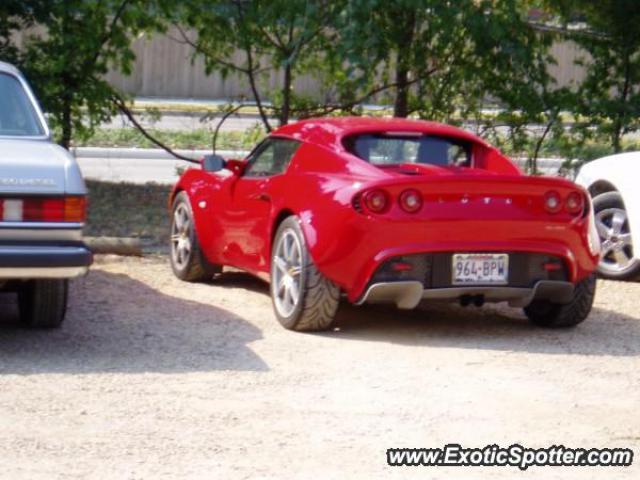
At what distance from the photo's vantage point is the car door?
9.95 meters

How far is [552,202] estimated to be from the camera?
30.5ft

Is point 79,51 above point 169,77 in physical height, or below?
above

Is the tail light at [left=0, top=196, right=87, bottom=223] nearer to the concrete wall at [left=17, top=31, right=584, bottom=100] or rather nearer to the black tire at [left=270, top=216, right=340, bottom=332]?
the black tire at [left=270, top=216, right=340, bottom=332]

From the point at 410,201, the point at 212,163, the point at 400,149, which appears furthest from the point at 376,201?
the point at 212,163

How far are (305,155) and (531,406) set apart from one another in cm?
292

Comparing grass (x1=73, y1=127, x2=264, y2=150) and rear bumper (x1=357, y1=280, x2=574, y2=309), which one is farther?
grass (x1=73, y1=127, x2=264, y2=150)

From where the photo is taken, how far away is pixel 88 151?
2305cm

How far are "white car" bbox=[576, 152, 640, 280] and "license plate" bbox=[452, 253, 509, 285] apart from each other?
2.70 m

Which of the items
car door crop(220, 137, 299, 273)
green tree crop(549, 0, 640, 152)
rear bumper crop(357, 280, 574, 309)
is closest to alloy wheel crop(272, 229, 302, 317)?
car door crop(220, 137, 299, 273)

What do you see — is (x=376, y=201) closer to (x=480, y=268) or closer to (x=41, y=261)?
(x=480, y=268)

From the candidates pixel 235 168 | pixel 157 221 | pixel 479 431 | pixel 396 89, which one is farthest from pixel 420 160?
pixel 396 89

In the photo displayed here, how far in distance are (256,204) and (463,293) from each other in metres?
1.69

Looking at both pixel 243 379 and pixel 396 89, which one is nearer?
pixel 243 379

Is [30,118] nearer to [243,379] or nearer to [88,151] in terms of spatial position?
[243,379]
